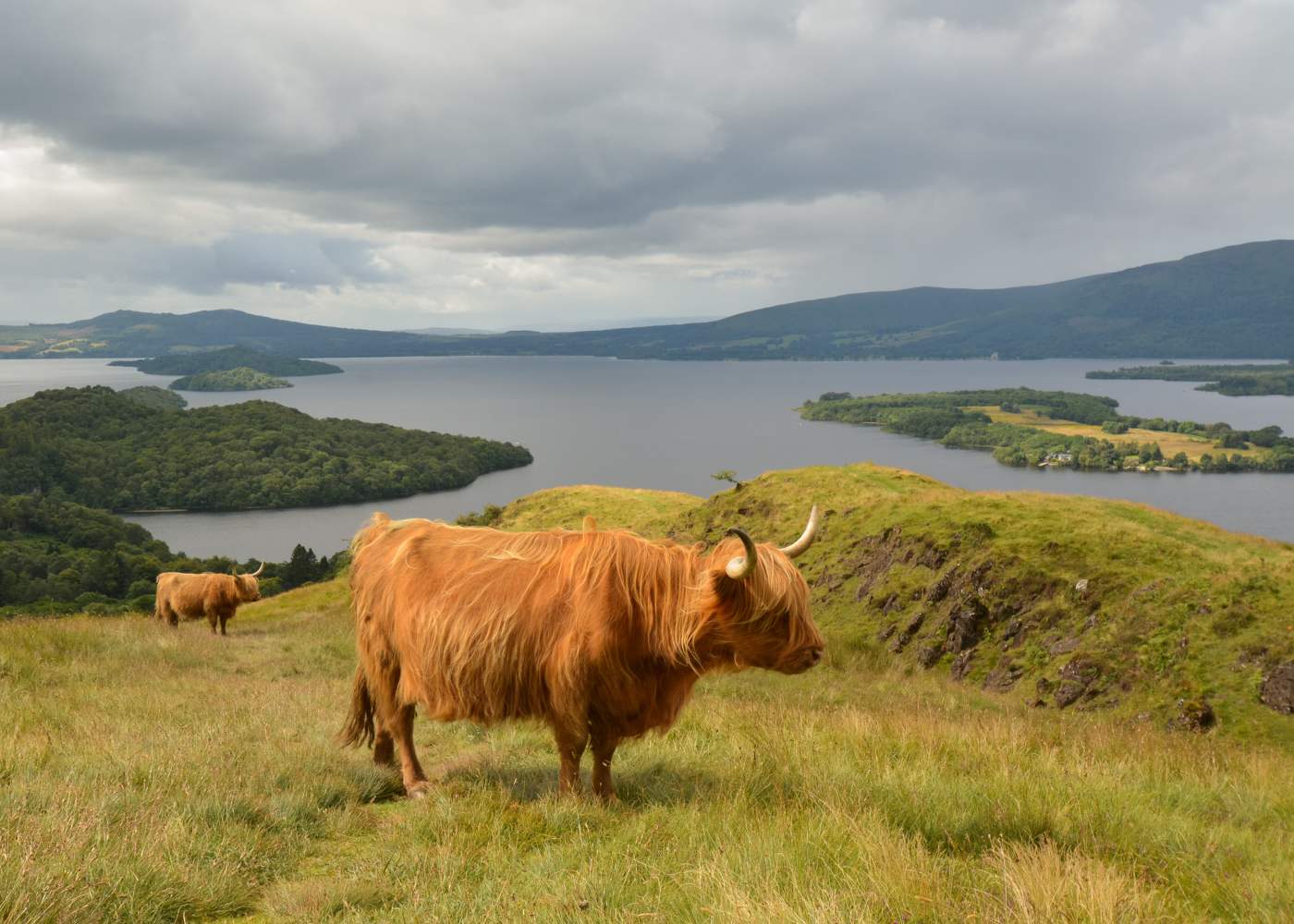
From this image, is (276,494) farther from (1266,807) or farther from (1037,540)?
(1266,807)

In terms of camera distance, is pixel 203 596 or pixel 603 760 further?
pixel 203 596

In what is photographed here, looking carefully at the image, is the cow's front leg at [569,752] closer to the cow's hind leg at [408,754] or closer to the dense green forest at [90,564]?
the cow's hind leg at [408,754]

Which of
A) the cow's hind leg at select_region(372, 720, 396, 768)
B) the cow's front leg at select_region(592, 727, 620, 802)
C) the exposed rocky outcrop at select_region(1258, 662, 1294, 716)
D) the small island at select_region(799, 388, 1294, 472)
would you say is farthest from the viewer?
the small island at select_region(799, 388, 1294, 472)

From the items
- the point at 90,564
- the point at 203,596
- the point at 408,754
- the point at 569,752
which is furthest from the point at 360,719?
the point at 90,564

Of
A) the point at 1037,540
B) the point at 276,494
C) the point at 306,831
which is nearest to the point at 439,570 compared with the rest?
the point at 306,831

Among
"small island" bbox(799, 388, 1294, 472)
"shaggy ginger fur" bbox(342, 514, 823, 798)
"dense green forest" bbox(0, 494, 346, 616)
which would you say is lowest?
"dense green forest" bbox(0, 494, 346, 616)

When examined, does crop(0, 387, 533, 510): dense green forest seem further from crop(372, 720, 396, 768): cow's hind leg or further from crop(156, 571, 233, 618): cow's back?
crop(372, 720, 396, 768): cow's hind leg

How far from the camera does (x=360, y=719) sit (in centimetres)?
683

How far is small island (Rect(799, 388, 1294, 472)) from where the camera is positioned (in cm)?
11812

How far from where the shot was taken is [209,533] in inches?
4567

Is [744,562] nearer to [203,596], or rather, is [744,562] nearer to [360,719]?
[360,719]

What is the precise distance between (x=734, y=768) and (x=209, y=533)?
127 metres

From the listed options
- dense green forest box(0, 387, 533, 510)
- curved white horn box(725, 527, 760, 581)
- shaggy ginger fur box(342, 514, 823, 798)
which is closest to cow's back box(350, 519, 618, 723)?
shaggy ginger fur box(342, 514, 823, 798)

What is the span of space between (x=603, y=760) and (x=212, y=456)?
6131 inches
